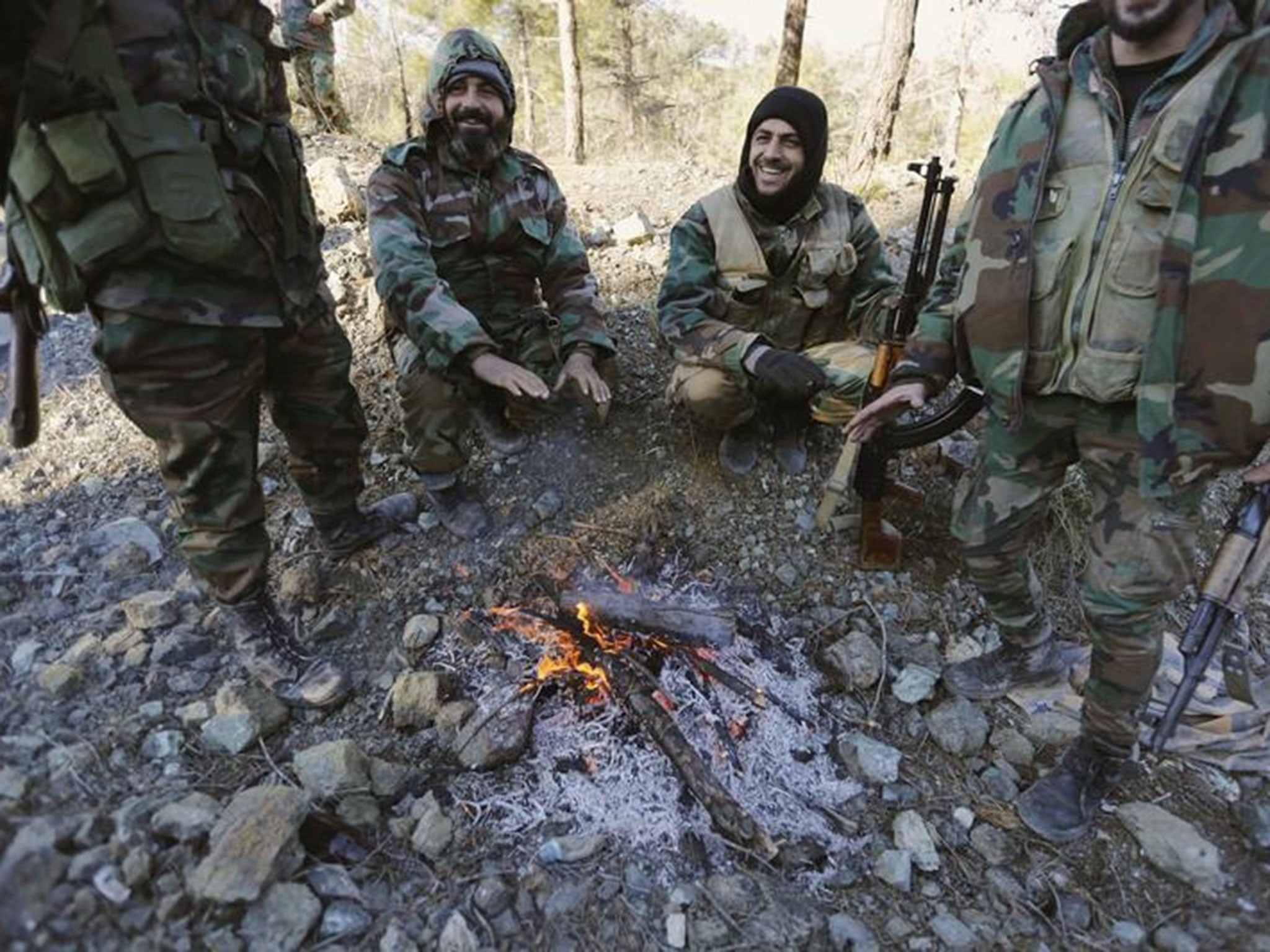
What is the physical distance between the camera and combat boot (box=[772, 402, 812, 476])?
12.4 feet

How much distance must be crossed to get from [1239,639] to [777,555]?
188 cm

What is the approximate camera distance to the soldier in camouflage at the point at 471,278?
317cm

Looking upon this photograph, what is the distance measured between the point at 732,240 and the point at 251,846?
311 cm

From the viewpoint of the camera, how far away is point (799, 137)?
3396 mm

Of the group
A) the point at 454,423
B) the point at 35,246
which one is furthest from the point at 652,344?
the point at 35,246

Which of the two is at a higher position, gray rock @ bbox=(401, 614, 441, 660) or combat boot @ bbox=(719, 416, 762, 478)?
combat boot @ bbox=(719, 416, 762, 478)

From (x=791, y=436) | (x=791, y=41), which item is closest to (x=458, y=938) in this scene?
(x=791, y=436)

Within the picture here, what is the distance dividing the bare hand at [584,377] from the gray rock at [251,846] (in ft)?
6.32

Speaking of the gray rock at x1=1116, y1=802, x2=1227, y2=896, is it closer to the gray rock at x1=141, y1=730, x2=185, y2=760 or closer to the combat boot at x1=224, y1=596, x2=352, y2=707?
the combat boot at x1=224, y1=596, x2=352, y2=707

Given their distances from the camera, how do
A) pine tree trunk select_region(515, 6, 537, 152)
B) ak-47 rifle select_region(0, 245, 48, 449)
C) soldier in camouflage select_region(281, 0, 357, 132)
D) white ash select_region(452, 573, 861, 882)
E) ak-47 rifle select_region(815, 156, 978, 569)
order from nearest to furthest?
1. ak-47 rifle select_region(0, 245, 48, 449)
2. white ash select_region(452, 573, 861, 882)
3. ak-47 rifle select_region(815, 156, 978, 569)
4. soldier in camouflage select_region(281, 0, 357, 132)
5. pine tree trunk select_region(515, 6, 537, 152)

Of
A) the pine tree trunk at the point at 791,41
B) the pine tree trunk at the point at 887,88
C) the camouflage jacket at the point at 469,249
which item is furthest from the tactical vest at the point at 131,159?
the pine tree trunk at the point at 791,41

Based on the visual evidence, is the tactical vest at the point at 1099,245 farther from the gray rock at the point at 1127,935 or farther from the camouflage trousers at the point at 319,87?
the camouflage trousers at the point at 319,87

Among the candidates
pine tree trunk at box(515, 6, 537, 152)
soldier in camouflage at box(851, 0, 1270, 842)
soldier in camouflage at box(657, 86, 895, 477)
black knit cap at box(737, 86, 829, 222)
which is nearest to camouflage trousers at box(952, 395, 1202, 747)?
soldier in camouflage at box(851, 0, 1270, 842)

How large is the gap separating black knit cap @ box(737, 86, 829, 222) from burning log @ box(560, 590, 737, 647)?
2.06 m
